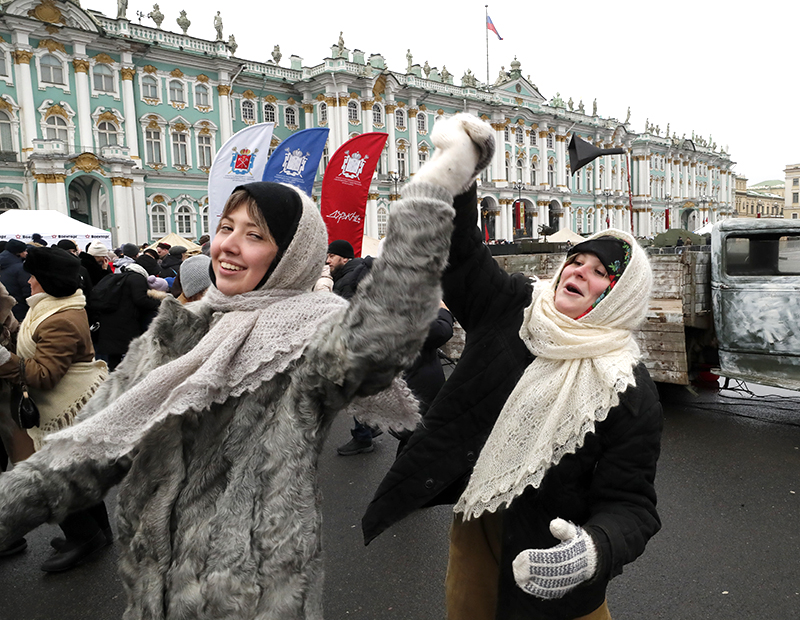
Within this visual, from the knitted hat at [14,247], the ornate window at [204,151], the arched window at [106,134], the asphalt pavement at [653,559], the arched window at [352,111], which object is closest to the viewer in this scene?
the asphalt pavement at [653,559]

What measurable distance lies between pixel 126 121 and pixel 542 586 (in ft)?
115

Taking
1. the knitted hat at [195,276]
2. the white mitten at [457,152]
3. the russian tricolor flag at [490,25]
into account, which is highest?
the russian tricolor flag at [490,25]

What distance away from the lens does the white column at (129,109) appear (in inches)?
1222

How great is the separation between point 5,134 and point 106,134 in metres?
4.52

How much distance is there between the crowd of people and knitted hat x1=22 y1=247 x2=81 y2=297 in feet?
7.86

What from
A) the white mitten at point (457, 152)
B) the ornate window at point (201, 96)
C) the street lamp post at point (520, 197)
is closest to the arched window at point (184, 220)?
the ornate window at point (201, 96)

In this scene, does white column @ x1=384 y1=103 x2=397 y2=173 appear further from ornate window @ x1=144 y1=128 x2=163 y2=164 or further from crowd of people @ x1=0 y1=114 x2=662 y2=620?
crowd of people @ x1=0 y1=114 x2=662 y2=620

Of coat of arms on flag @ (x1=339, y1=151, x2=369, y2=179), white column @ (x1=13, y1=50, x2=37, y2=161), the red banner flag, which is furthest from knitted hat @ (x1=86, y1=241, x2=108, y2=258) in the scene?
white column @ (x1=13, y1=50, x2=37, y2=161)

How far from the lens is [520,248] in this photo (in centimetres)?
2130

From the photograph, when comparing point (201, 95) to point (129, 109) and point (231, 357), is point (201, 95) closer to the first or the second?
point (129, 109)

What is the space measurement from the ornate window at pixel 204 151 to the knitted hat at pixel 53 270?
33.3m

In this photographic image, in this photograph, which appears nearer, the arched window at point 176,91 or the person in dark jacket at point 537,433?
the person in dark jacket at point 537,433

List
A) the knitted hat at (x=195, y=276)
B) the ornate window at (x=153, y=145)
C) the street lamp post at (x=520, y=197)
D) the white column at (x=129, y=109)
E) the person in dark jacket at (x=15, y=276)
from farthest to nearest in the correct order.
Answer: the street lamp post at (x=520, y=197) < the ornate window at (x=153, y=145) < the white column at (x=129, y=109) < the person in dark jacket at (x=15, y=276) < the knitted hat at (x=195, y=276)

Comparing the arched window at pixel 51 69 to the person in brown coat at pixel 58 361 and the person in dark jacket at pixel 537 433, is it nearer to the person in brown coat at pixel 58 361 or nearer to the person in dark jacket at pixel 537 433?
the person in brown coat at pixel 58 361
